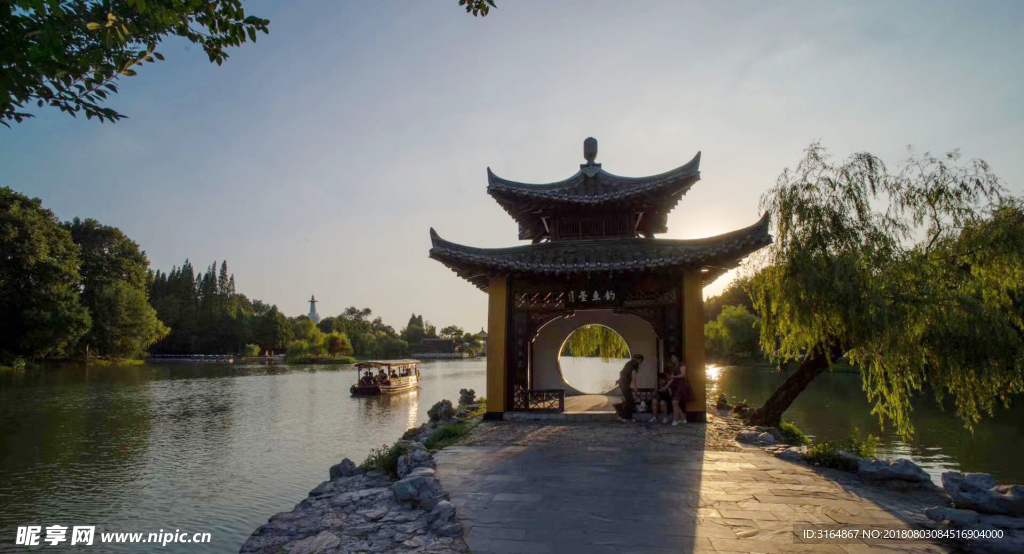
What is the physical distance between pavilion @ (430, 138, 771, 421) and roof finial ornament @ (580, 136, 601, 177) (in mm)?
50

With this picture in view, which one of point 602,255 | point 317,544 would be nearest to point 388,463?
point 317,544

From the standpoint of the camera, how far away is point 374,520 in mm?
4668

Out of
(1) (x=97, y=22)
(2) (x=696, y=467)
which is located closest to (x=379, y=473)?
(2) (x=696, y=467)

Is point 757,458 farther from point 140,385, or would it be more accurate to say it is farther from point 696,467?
point 140,385

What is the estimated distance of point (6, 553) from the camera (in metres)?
6.15

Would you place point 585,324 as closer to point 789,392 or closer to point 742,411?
point 742,411

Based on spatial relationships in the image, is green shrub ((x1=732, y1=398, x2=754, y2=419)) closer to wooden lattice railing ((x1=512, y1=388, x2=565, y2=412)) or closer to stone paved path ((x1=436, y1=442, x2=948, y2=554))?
wooden lattice railing ((x1=512, y1=388, x2=565, y2=412))

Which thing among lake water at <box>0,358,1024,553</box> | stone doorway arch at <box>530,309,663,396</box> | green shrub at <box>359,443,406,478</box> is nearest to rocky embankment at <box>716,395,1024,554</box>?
green shrub at <box>359,443,406,478</box>

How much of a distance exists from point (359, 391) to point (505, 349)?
16.5 metres

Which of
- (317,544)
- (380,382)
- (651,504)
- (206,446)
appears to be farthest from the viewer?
(380,382)

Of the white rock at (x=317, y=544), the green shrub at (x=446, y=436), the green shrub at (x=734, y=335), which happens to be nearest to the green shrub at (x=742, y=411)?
the green shrub at (x=446, y=436)

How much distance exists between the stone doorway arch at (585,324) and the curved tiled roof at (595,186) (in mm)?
3152

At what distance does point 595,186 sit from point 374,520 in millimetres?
8447

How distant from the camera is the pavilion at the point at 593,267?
30.7 feet
